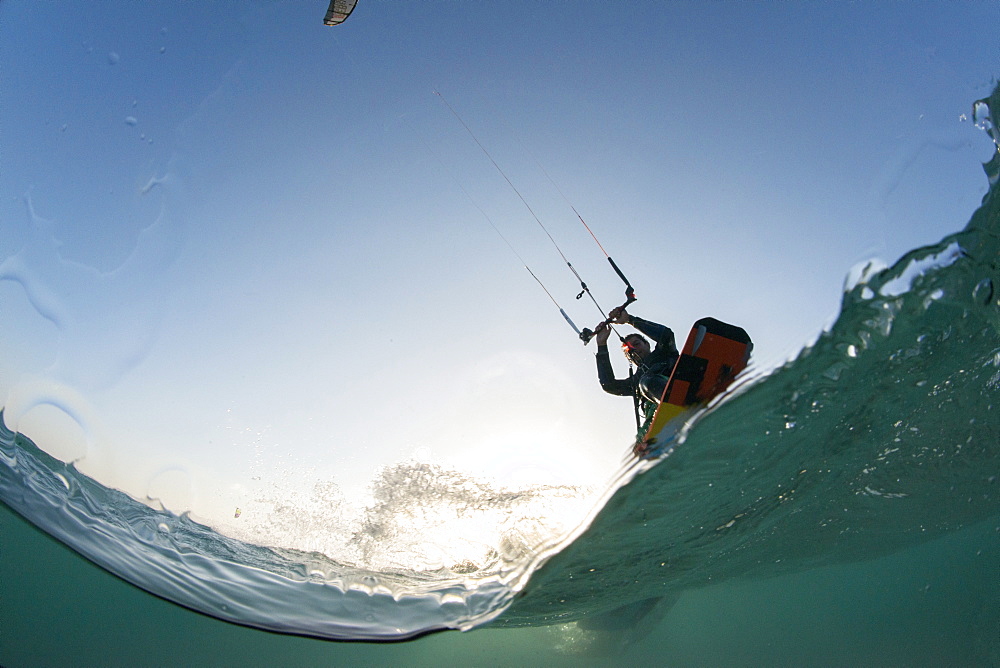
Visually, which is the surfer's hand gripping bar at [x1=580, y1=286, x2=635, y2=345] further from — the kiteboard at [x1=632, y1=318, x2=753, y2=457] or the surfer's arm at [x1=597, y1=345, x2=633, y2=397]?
the kiteboard at [x1=632, y1=318, x2=753, y2=457]

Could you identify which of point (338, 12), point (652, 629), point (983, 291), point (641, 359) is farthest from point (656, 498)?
point (652, 629)

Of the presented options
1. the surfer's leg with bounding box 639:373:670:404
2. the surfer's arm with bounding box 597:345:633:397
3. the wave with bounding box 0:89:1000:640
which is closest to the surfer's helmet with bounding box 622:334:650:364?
the surfer's arm with bounding box 597:345:633:397

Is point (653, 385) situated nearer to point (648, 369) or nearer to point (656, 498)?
point (648, 369)

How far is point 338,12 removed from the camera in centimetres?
584

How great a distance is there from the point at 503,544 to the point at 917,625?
33.7m

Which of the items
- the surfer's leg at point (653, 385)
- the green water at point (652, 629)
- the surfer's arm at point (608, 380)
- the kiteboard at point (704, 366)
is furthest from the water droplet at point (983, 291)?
the green water at point (652, 629)

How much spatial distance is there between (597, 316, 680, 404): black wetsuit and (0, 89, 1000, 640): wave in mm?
782

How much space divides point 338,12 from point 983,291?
8002 mm

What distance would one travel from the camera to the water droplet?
434 centimetres

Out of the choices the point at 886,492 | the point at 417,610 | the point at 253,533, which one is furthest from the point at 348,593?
the point at 886,492

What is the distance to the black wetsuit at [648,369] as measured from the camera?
5.12m

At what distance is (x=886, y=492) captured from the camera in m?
8.90

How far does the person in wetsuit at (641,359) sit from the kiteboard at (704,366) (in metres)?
0.47

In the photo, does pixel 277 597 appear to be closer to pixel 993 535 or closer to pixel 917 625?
pixel 993 535
